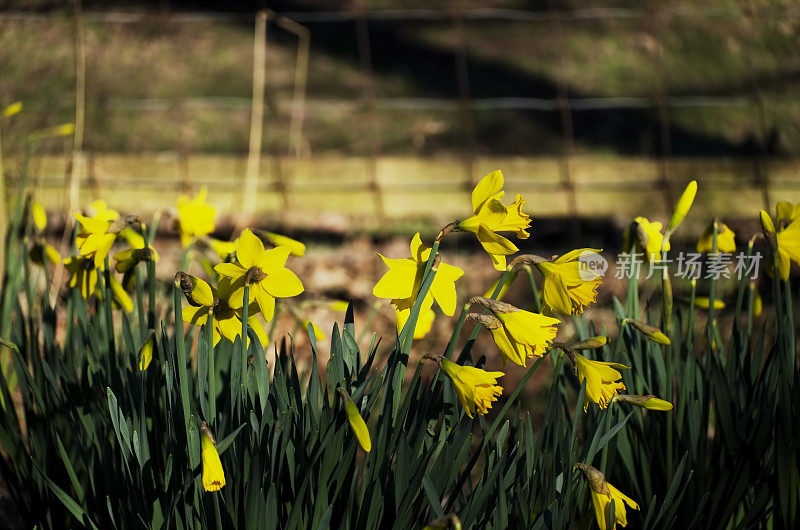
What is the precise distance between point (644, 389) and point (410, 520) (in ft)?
1.59

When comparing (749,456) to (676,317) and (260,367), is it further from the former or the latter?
(260,367)

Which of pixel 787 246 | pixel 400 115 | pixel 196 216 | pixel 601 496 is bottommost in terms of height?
pixel 601 496

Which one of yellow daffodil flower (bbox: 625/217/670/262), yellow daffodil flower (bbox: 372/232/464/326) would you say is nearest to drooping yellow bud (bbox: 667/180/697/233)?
yellow daffodil flower (bbox: 625/217/670/262)

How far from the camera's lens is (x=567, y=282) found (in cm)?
106

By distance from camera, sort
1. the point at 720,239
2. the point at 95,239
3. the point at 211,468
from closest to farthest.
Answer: the point at 211,468 < the point at 95,239 < the point at 720,239

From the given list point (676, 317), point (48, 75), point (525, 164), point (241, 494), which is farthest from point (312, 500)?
point (48, 75)

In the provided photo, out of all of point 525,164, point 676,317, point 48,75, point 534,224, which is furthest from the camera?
point 48,75

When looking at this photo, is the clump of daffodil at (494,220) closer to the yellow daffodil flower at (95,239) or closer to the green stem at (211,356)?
the green stem at (211,356)

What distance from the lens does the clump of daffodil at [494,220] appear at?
1060 millimetres

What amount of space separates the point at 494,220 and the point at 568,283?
12 cm

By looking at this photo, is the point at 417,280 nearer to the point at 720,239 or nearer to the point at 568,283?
the point at 568,283

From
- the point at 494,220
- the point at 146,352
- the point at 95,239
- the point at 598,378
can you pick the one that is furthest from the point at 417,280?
the point at 95,239

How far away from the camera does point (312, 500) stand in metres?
1.08

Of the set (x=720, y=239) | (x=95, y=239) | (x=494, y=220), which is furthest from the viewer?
(x=720, y=239)
